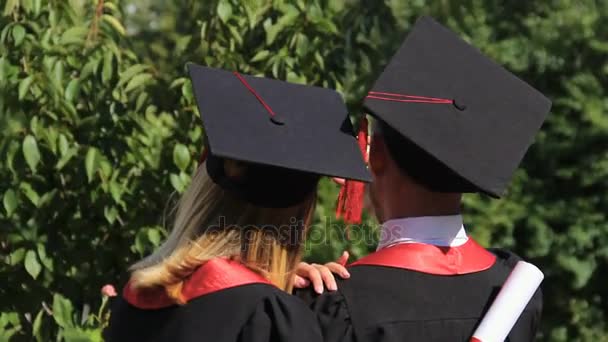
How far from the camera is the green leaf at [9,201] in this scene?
342 cm

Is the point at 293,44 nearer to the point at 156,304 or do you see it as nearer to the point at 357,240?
the point at 357,240

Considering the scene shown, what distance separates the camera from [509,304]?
2.46 meters

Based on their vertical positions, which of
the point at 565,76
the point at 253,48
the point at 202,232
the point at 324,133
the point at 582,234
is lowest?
the point at 582,234

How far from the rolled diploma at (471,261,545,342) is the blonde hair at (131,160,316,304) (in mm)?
438

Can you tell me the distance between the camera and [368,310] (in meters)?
2.44

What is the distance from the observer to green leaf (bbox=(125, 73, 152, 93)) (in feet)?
A: 11.3

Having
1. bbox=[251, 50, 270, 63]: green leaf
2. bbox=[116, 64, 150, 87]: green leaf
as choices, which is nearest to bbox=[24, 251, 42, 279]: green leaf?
bbox=[116, 64, 150, 87]: green leaf

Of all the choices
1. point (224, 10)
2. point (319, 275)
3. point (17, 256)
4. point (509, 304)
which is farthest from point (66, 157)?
point (509, 304)

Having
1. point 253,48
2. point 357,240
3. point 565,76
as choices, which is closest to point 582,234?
point 565,76

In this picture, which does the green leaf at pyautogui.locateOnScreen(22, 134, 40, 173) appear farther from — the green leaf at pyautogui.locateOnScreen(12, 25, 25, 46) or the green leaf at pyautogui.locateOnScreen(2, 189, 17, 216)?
the green leaf at pyautogui.locateOnScreen(12, 25, 25, 46)

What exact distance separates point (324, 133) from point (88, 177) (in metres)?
1.13

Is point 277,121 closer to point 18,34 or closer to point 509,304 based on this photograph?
point 509,304

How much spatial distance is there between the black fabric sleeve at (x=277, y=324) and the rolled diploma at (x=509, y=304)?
383 mm

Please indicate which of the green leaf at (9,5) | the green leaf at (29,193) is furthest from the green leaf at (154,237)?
the green leaf at (9,5)
